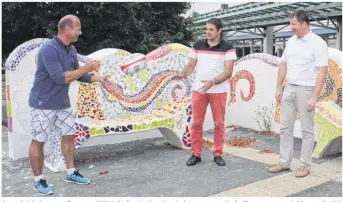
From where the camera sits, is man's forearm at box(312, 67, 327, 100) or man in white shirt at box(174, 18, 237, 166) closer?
man's forearm at box(312, 67, 327, 100)

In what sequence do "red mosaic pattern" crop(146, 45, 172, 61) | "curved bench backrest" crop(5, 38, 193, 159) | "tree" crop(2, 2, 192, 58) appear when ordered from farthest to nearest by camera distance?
1. "tree" crop(2, 2, 192, 58)
2. "red mosaic pattern" crop(146, 45, 172, 61)
3. "curved bench backrest" crop(5, 38, 193, 159)

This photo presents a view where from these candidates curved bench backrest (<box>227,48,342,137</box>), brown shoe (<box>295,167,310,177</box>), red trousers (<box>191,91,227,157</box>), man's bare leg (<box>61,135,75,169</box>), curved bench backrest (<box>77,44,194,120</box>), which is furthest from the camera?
curved bench backrest (<box>227,48,342,137</box>)

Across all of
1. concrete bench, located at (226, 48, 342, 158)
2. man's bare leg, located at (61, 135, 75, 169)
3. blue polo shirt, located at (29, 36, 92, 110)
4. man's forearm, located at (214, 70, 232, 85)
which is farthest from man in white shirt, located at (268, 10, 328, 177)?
blue polo shirt, located at (29, 36, 92, 110)

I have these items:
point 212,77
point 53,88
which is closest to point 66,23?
point 53,88

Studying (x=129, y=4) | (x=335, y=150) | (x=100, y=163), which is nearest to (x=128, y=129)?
(x=100, y=163)

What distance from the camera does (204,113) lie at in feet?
16.3

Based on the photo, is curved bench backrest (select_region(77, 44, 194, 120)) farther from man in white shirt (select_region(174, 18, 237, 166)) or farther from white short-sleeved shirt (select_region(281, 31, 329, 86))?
white short-sleeved shirt (select_region(281, 31, 329, 86))

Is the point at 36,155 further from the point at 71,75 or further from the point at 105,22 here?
the point at 105,22

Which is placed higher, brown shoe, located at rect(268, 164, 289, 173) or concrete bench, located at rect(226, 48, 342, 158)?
concrete bench, located at rect(226, 48, 342, 158)

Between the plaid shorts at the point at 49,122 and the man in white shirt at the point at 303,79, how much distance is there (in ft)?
7.27

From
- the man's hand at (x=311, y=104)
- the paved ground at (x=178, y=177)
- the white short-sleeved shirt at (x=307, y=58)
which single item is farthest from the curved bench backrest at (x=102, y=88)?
the man's hand at (x=311, y=104)

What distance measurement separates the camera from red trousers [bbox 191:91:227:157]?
15.8 ft

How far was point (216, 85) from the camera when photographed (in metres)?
4.77

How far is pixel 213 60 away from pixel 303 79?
1.00 metres
